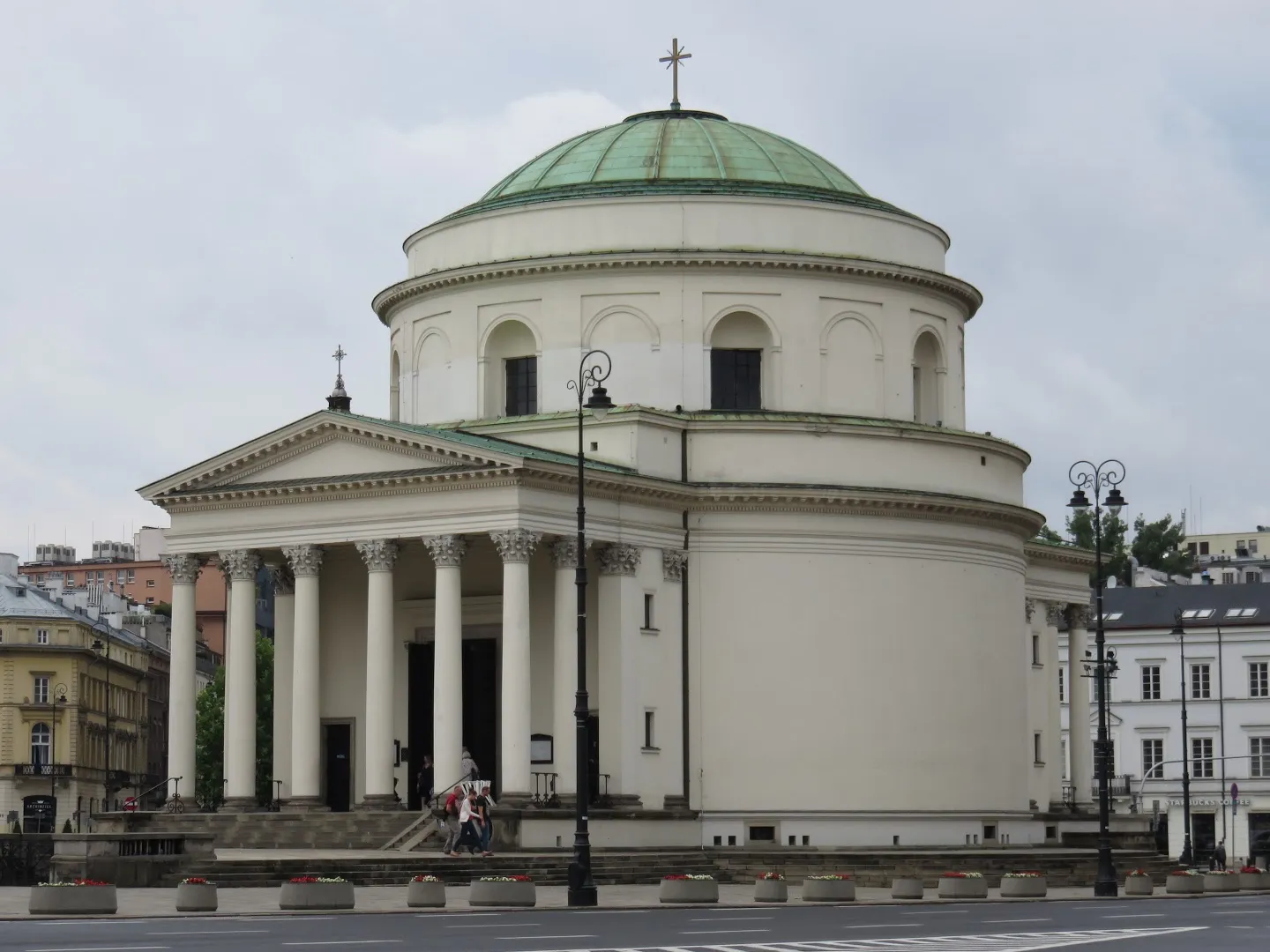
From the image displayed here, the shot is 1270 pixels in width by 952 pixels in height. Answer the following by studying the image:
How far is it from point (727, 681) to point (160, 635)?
77548 millimetres

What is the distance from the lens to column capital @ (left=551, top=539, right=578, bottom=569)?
59.1 m

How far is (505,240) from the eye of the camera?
222ft

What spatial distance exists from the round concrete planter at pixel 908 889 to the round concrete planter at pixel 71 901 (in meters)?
16.5

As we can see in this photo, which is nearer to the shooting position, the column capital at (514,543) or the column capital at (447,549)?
the column capital at (514,543)

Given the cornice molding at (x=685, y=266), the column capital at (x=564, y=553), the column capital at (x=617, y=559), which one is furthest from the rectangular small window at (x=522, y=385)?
the column capital at (x=564, y=553)

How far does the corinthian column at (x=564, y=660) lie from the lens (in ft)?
194

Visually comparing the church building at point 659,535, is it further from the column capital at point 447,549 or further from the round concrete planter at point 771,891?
the round concrete planter at point 771,891

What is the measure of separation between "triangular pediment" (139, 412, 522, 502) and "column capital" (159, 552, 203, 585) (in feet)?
5.33

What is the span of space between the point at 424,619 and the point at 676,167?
14770 mm

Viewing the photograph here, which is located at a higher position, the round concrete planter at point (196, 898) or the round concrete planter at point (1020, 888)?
the round concrete planter at point (196, 898)

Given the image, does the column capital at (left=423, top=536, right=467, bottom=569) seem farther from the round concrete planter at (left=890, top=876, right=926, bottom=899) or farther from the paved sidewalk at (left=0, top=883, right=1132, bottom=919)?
the round concrete planter at (left=890, top=876, right=926, bottom=899)

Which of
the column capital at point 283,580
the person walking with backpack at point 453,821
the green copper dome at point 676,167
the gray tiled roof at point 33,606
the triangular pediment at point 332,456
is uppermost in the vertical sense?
the green copper dome at point 676,167

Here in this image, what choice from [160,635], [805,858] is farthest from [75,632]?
[805,858]

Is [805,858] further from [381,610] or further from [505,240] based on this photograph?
[505,240]
